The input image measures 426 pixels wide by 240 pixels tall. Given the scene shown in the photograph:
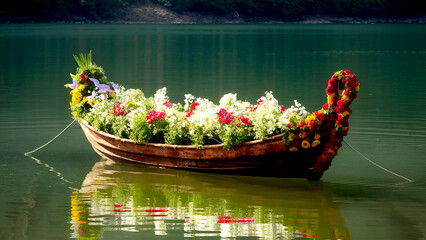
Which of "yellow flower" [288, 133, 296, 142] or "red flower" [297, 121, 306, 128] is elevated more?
"red flower" [297, 121, 306, 128]

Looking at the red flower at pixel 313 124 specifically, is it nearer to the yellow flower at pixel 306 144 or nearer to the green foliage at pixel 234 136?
the yellow flower at pixel 306 144

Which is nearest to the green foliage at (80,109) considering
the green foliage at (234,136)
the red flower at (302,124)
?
the green foliage at (234,136)

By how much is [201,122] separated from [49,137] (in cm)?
575

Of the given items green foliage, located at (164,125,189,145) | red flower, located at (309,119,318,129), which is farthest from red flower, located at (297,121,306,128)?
green foliage, located at (164,125,189,145)

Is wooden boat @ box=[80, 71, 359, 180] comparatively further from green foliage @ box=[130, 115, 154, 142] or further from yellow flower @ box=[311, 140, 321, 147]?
green foliage @ box=[130, 115, 154, 142]

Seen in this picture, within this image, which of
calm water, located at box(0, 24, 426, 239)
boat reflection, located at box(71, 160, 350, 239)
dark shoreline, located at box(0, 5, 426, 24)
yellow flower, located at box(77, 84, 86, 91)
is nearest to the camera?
boat reflection, located at box(71, 160, 350, 239)

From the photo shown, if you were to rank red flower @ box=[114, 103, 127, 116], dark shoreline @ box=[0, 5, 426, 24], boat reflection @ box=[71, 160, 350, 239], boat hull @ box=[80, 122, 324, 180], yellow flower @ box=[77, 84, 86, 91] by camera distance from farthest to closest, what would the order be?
dark shoreline @ box=[0, 5, 426, 24] < yellow flower @ box=[77, 84, 86, 91] < red flower @ box=[114, 103, 127, 116] < boat hull @ box=[80, 122, 324, 180] < boat reflection @ box=[71, 160, 350, 239]

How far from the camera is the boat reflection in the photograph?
35.6 feet

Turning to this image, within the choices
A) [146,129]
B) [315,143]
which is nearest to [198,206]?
[315,143]

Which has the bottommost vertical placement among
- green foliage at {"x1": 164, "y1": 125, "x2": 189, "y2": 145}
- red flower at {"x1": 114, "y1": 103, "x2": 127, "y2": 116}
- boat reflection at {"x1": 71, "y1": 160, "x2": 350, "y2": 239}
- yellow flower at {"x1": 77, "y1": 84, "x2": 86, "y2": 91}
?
boat reflection at {"x1": 71, "y1": 160, "x2": 350, "y2": 239}

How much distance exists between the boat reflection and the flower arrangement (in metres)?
0.75

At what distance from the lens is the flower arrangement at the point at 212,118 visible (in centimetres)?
1292

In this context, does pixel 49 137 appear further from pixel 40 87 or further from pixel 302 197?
pixel 40 87

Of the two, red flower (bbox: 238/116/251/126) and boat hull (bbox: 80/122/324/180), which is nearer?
boat hull (bbox: 80/122/324/180)
